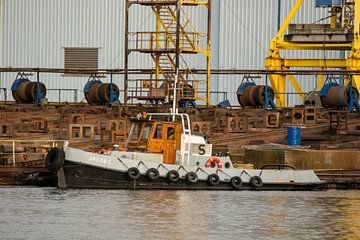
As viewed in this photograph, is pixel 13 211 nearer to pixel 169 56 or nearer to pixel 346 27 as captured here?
pixel 169 56

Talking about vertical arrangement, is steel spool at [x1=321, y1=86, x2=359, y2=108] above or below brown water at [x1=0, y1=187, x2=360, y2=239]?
above

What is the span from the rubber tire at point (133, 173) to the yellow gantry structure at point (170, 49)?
12.1m

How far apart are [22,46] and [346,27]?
16447 mm

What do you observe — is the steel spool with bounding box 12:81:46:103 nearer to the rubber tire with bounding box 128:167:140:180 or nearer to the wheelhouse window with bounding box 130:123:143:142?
the wheelhouse window with bounding box 130:123:143:142

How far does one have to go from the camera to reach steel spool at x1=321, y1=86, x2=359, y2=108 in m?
58.0

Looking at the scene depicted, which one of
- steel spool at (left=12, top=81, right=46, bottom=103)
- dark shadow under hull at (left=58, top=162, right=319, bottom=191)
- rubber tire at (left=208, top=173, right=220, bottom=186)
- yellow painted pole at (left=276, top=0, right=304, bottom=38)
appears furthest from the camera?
steel spool at (left=12, top=81, right=46, bottom=103)

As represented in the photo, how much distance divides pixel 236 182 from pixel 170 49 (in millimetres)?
15006

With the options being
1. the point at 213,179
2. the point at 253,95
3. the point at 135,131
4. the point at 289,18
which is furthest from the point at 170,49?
the point at 213,179

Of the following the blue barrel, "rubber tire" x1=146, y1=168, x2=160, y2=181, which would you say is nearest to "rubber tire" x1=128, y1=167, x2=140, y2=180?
"rubber tire" x1=146, y1=168, x2=160, y2=181

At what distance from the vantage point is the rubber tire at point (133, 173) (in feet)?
136

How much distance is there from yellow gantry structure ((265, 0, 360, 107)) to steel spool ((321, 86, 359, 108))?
2.47m

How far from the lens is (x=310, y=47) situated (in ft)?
204

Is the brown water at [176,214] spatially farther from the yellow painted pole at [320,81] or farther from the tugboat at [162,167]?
the yellow painted pole at [320,81]

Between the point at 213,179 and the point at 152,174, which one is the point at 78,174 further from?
the point at 213,179
